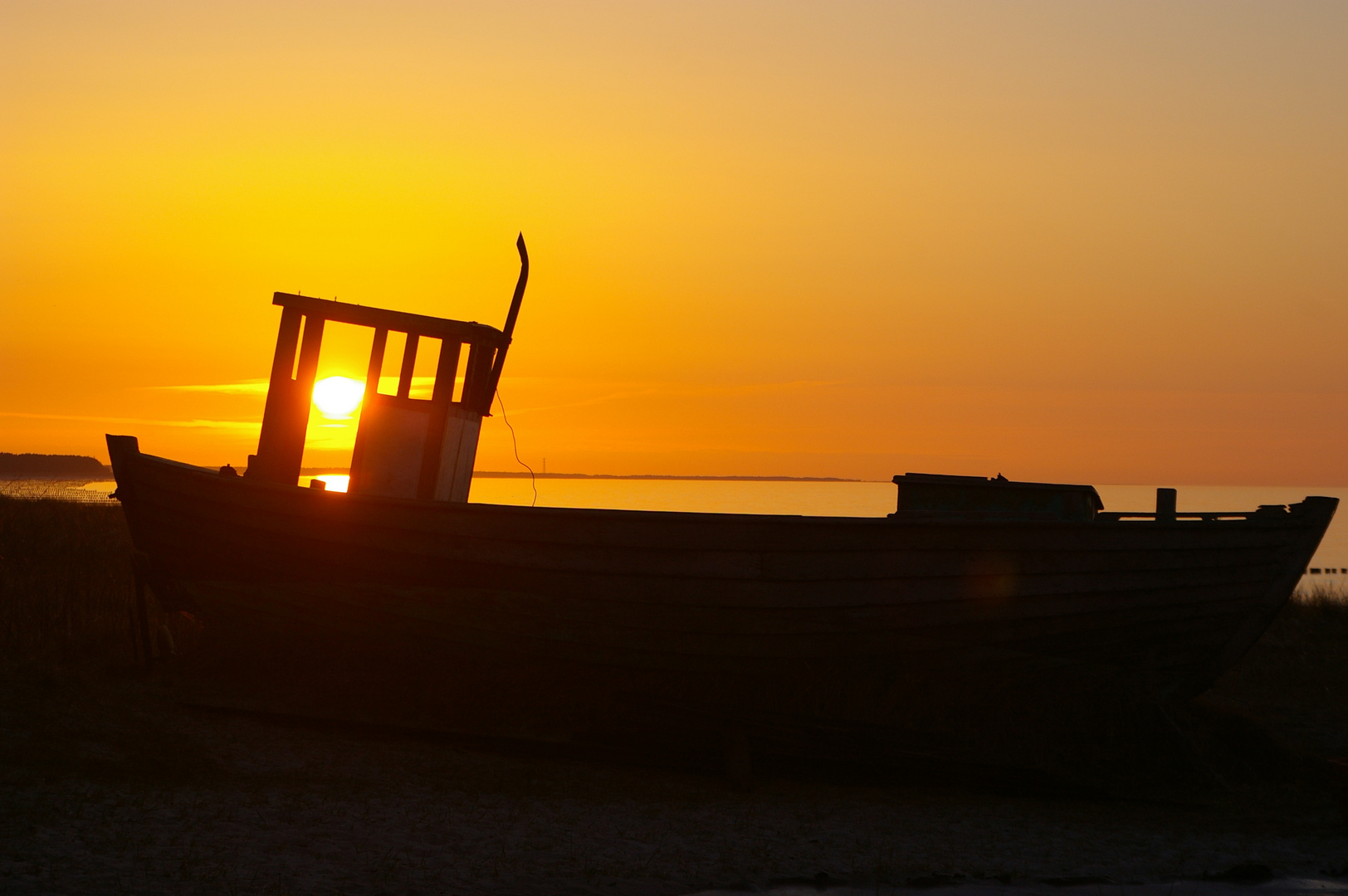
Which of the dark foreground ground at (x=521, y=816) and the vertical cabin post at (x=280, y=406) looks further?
the vertical cabin post at (x=280, y=406)

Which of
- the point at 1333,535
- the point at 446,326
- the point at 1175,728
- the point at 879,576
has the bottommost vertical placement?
the point at 1175,728

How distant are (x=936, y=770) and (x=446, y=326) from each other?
226 inches

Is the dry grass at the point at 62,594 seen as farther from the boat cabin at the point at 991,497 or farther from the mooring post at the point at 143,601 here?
the boat cabin at the point at 991,497

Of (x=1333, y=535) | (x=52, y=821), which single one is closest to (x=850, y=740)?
(x=52, y=821)

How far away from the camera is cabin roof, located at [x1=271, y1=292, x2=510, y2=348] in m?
9.59

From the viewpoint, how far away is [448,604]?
8.51 m

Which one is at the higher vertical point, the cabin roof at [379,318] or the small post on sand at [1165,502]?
the cabin roof at [379,318]

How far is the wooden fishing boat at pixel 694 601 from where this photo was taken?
790cm

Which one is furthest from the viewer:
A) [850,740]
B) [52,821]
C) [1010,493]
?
[1010,493]

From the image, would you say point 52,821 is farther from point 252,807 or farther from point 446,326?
point 446,326

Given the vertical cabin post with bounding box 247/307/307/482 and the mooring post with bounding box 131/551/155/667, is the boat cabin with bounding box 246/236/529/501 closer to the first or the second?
the vertical cabin post with bounding box 247/307/307/482

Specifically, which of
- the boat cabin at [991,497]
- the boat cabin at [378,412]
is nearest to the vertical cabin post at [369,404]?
the boat cabin at [378,412]

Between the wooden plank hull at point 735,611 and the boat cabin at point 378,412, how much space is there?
0.69m

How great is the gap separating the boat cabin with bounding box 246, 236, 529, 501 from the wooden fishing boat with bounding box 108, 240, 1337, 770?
0.03 metres
